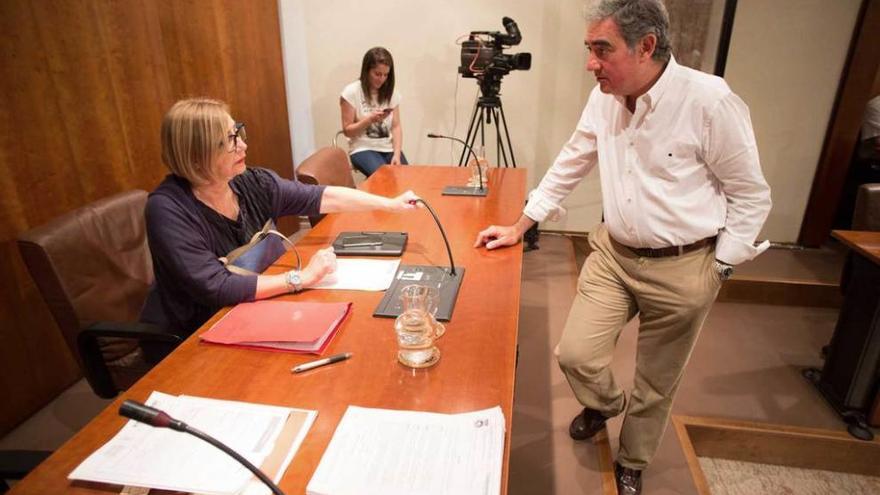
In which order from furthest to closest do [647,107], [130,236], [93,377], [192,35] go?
[192,35] → [130,236] → [93,377] → [647,107]

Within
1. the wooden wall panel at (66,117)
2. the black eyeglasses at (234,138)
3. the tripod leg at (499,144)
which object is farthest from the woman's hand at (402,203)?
the tripod leg at (499,144)

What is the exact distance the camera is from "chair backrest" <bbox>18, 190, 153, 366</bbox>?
4.57 ft

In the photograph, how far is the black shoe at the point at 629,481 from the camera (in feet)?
5.51

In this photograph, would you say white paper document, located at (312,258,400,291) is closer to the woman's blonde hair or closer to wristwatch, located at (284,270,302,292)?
wristwatch, located at (284,270,302,292)

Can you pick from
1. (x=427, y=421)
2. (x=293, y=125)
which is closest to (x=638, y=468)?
(x=427, y=421)

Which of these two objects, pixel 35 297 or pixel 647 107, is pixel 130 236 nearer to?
pixel 35 297

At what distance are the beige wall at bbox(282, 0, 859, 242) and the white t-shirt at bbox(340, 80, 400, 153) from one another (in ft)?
1.59

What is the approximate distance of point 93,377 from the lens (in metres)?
1.52

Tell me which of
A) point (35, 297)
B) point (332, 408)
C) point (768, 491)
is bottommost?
point (768, 491)

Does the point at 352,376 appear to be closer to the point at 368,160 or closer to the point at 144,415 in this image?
the point at 144,415

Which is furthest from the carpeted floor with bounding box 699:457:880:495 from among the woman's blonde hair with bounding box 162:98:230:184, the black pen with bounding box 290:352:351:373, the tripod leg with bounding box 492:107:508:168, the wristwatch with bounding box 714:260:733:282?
the tripod leg with bounding box 492:107:508:168

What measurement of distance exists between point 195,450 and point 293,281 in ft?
1.90

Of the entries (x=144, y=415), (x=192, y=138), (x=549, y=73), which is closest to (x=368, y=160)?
(x=549, y=73)

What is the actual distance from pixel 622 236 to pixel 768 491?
1.28 metres
